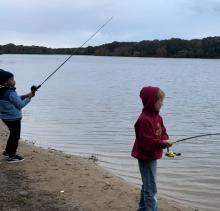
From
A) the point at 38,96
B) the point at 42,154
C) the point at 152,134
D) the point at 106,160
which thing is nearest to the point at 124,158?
the point at 106,160

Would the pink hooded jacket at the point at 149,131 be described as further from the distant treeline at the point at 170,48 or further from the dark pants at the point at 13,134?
the distant treeline at the point at 170,48

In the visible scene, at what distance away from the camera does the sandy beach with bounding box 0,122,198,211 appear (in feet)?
22.8

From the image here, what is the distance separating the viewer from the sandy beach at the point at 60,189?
696 cm

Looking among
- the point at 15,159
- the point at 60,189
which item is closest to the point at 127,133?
the point at 15,159

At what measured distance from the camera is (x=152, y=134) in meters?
5.85

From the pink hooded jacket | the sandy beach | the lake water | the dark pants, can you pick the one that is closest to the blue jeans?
the pink hooded jacket

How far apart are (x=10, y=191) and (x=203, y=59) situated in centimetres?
12103

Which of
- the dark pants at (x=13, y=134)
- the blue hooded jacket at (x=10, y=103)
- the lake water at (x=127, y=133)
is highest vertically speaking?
the blue hooded jacket at (x=10, y=103)

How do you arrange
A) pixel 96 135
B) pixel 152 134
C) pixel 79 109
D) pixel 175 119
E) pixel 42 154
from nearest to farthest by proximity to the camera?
pixel 152 134 → pixel 42 154 → pixel 96 135 → pixel 175 119 → pixel 79 109

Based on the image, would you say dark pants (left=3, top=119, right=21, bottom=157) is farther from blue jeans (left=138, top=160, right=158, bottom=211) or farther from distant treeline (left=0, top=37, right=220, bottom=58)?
distant treeline (left=0, top=37, right=220, bottom=58)

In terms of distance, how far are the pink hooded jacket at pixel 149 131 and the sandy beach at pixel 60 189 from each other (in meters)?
1.39

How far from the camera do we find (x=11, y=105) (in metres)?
8.89

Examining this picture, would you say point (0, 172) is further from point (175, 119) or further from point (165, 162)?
point (175, 119)

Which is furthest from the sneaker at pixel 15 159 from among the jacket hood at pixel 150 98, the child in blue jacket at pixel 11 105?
the jacket hood at pixel 150 98
